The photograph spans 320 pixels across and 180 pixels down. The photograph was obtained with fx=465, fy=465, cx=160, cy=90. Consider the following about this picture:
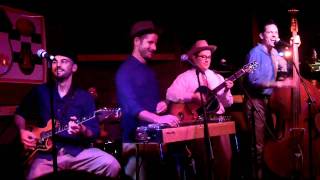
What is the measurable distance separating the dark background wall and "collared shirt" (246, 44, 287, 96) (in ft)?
2.09

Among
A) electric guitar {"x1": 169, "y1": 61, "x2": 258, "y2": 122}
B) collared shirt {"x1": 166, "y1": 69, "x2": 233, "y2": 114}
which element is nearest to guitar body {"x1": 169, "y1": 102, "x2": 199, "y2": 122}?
electric guitar {"x1": 169, "y1": 61, "x2": 258, "y2": 122}

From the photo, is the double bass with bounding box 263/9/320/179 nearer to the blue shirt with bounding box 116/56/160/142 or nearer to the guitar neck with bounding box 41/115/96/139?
the blue shirt with bounding box 116/56/160/142

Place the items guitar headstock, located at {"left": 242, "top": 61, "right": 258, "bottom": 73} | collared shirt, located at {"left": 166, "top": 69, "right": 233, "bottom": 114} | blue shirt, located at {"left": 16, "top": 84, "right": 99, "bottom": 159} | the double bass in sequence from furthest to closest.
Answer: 1. guitar headstock, located at {"left": 242, "top": 61, "right": 258, "bottom": 73}
2. collared shirt, located at {"left": 166, "top": 69, "right": 233, "bottom": 114}
3. the double bass
4. blue shirt, located at {"left": 16, "top": 84, "right": 99, "bottom": 159}

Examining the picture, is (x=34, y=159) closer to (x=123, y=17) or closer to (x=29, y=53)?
(x=29, y=53)

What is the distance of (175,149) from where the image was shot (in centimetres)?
559

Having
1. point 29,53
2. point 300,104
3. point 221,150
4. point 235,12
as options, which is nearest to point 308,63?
point 235,12

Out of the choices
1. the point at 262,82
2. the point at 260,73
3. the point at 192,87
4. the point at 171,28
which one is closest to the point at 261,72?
the point at 260,73

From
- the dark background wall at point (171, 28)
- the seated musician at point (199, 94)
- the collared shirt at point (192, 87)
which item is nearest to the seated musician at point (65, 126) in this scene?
the seated musician at point (199, 94)

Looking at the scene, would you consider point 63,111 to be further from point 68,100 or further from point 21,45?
point 21,45

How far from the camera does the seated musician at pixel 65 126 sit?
502 centimetres

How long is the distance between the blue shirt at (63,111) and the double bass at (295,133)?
2.39 meters

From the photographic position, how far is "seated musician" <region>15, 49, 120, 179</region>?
5016mm

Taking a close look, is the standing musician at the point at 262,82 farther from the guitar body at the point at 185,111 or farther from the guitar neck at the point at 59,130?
the guitar neck at the point at 59,130

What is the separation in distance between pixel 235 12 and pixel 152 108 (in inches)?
175
